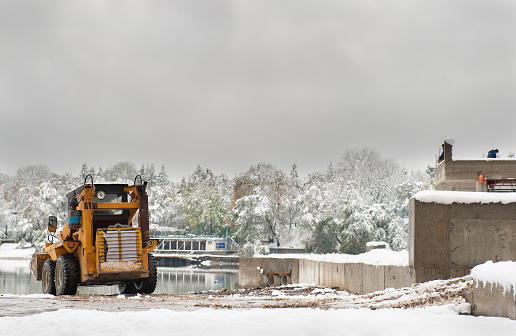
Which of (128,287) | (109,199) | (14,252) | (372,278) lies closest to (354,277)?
(372,278)

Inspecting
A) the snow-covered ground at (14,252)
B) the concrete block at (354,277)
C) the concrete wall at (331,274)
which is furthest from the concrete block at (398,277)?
the snow-covered ground at (14,252)

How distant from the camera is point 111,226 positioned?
46.3ft

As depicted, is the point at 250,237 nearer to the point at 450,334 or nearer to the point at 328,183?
the point at 328,183

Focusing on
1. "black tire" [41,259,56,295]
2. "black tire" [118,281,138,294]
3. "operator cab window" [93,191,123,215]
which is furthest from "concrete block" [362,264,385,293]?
"black tire" [41,259,56,295]

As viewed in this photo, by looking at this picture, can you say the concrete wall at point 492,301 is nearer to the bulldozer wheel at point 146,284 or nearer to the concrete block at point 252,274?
the bulldozer wheel at point 146,284

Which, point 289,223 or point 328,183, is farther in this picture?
point 289,223

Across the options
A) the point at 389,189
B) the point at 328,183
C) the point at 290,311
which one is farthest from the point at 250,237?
the point at 290,311

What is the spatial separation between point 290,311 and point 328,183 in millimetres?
65376

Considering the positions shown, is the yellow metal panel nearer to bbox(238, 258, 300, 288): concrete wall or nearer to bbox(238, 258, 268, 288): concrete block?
bbox(238, 258, 300, 288): concrete wall

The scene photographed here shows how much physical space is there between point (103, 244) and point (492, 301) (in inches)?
353

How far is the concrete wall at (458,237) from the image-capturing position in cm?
1291

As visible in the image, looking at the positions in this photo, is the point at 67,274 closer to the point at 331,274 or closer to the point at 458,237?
the point at 331,274

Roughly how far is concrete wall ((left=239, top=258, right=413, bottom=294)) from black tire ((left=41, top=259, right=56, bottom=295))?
7757 mm

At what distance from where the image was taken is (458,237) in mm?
13016
